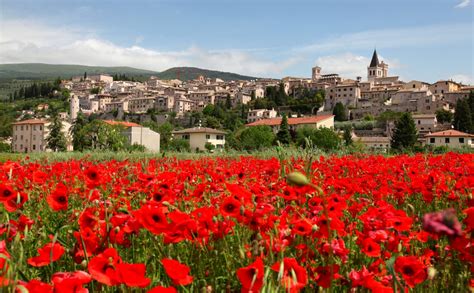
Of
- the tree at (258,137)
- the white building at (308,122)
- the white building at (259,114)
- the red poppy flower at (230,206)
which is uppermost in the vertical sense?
the white building at (259,114)

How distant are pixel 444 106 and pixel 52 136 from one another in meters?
81.4

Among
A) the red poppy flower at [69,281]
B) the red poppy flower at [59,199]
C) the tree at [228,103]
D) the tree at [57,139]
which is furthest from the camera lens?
the tree at [228,103]

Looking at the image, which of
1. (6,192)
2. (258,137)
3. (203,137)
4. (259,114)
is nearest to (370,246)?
(6,192)

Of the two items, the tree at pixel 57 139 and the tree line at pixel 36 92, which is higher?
the tree line at pixel 36 92

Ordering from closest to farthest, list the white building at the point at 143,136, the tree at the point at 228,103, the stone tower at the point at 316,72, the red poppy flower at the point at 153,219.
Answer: the red poppy flower at the point at 153,219
the white building at the point at 143,136
the tree at the point at 228,103
the stone tower at the point at 316,72

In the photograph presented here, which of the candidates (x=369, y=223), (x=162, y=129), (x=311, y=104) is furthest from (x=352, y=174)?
(x=311, y=104)

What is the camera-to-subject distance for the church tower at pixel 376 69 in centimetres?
15800

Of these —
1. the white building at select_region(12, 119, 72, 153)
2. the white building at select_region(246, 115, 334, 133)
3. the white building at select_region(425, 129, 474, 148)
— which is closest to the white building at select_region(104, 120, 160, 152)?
the white building at select_region(246, 115, 334, 133)

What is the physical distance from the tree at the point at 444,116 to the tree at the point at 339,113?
77.5 ft

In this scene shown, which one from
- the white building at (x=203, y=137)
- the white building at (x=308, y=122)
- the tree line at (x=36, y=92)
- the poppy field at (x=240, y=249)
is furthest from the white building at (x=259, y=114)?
the poppy field at (x=240, y=249)

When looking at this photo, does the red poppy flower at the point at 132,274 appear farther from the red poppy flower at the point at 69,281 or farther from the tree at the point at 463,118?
the tree at the point at 463,118

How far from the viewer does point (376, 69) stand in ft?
518

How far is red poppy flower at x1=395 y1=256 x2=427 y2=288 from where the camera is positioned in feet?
5.34

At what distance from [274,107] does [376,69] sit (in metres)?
53.3
